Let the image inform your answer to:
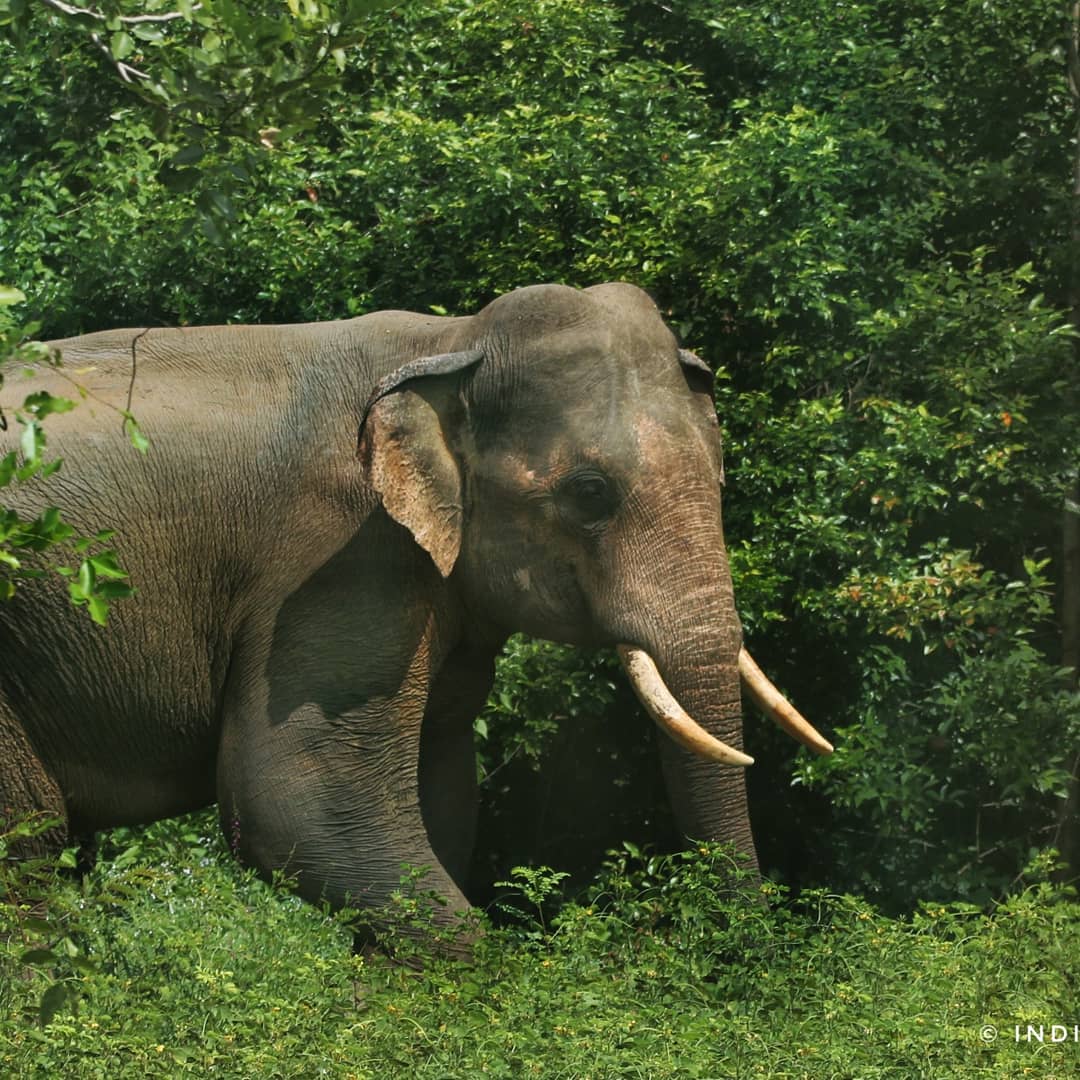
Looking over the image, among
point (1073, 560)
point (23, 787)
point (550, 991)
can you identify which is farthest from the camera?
point (1073, 560)

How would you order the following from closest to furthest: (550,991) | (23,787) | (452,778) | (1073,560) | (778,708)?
(550,991), (23,787), (778,708), (452,778), (1073,560)

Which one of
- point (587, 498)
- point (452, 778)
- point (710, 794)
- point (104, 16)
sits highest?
point (104, 16)

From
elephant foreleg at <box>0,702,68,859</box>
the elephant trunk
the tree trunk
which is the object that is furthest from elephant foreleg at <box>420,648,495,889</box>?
the tree trunk

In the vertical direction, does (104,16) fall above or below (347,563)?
above

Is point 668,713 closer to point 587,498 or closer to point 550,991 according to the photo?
point 587,498

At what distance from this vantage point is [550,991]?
6.07 metres

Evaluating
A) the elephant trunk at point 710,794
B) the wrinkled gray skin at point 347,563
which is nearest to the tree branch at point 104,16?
the wrinkled gray skin at point 347,563

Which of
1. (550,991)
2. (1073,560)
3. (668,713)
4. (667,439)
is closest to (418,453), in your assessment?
(667,439)

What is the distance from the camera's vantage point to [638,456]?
23.9ft

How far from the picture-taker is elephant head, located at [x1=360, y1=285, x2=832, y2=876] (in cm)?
728

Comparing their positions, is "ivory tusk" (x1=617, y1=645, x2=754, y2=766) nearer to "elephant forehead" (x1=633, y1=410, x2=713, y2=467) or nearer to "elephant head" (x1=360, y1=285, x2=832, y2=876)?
"elephant head" (x1=360, y1=285, x2=832, y2=876)

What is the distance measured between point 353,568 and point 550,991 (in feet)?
6.02

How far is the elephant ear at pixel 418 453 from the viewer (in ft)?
23.9

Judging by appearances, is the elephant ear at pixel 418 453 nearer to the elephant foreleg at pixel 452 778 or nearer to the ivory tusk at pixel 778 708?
the elephant foreleg at pixel 452 778
